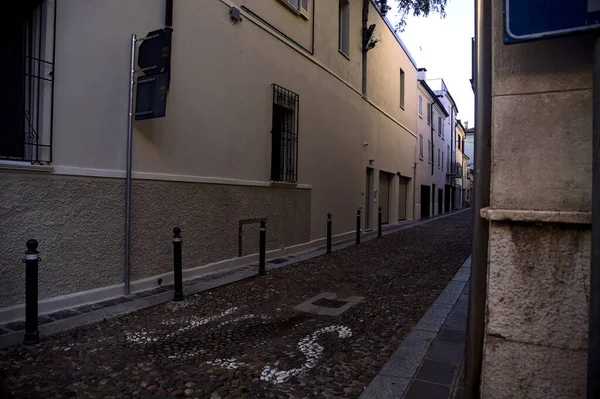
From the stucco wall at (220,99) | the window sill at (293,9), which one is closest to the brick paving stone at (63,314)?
the stucco wall at (220,99)

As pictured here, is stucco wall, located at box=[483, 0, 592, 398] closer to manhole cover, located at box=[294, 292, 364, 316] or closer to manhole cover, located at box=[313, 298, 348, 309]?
manhole cover, located at box=[294, 292, 364, 316]

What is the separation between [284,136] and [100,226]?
5.02 meters

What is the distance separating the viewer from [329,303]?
5500mm

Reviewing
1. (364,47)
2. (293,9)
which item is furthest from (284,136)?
(364,47)

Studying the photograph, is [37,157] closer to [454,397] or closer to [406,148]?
[454,397]

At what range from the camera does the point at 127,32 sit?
18.2 feet

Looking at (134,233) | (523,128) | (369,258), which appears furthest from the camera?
(369,258)

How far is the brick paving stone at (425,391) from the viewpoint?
291 centimetres

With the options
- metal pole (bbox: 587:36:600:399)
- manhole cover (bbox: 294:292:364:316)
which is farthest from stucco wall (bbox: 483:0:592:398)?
manhole cover (bbox: 294:292:364:316)

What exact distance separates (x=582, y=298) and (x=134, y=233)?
16.9 ft

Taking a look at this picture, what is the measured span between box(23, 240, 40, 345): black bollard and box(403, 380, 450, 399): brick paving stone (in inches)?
134

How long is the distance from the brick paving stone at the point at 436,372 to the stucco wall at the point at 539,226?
860mm

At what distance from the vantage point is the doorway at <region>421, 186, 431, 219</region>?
84.8 ft

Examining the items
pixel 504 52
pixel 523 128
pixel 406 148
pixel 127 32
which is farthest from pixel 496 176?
pixel 406 148
